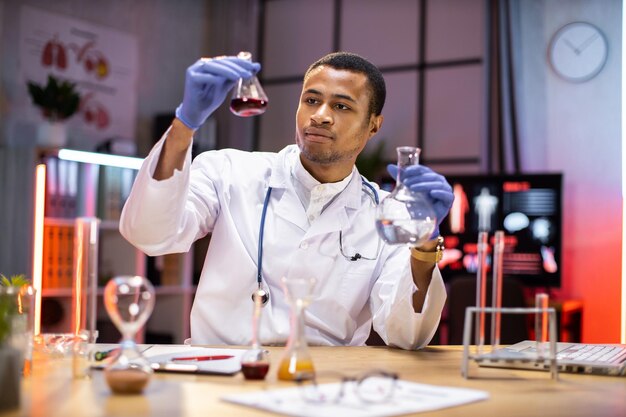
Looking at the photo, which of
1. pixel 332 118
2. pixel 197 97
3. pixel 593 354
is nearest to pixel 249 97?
pixel 197 97

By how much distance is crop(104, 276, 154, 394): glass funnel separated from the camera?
3.98 ft

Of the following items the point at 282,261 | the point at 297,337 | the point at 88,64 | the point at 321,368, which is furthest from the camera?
the point at 88,64

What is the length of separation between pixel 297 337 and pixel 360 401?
→ 21cm

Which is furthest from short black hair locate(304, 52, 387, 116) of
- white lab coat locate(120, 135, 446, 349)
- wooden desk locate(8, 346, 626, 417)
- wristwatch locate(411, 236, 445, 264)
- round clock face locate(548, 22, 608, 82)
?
round clock face locate(548, 22, 608, 82)

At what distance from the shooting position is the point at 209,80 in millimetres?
1748

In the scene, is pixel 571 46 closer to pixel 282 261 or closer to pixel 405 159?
pixel 282 261

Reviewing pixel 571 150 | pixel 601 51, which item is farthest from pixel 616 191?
pixel 601 51

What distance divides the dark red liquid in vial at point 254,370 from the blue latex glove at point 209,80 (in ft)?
2.18

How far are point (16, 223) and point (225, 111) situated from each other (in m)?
2.16

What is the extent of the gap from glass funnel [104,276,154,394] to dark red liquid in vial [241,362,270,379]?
0.66ft

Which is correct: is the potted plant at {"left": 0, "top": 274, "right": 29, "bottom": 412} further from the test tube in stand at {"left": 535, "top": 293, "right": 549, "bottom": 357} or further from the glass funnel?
the test tube in stand at {"left": 535, "top": 293, "right": 549, "bottom": 357}

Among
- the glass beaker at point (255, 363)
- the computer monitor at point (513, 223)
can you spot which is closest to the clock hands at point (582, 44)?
the computer monitor at point (513, 223)

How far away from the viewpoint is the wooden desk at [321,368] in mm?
1135

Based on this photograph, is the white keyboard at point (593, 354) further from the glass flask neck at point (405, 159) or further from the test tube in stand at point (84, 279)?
the test tube in stand at point (84, 279)
